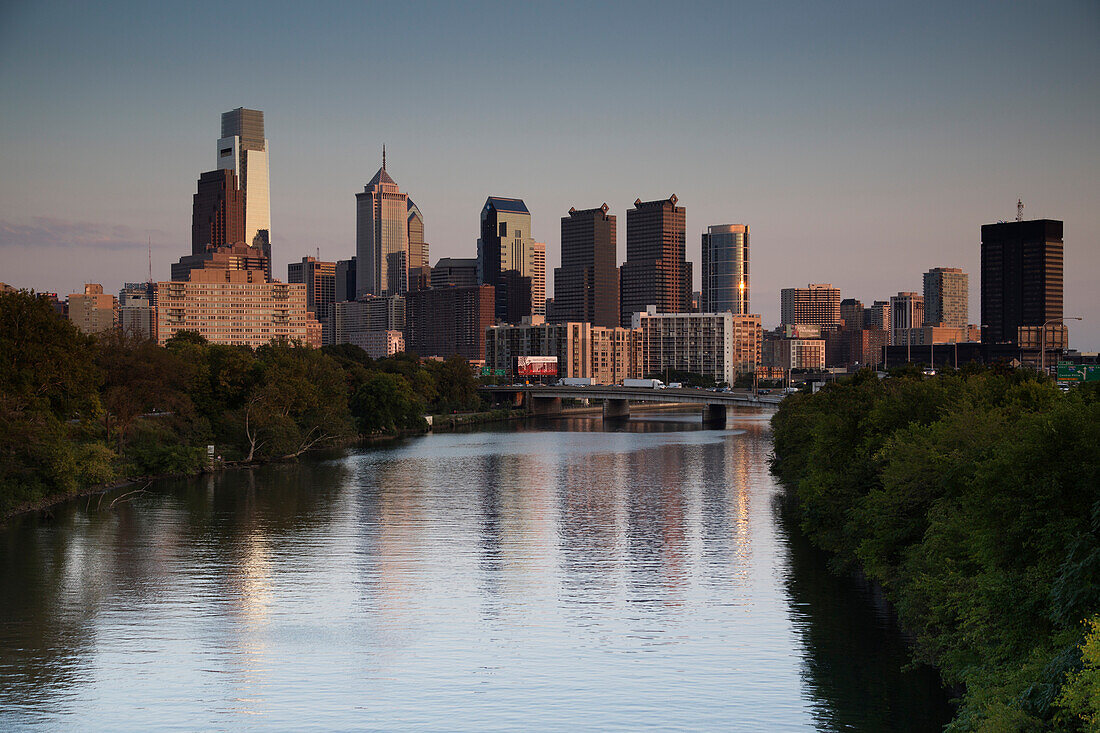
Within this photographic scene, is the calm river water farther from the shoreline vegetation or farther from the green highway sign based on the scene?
the green highway sign

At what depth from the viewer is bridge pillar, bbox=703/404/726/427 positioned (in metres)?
174

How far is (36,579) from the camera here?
48.7 metres

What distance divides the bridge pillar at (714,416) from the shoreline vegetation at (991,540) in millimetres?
123591

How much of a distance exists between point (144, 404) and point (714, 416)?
4366 inches

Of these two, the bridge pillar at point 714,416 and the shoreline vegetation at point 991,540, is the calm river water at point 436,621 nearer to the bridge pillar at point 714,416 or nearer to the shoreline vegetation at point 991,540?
the shoreline vegetation at point 991,540

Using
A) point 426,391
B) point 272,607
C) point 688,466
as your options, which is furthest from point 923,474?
point 426,391

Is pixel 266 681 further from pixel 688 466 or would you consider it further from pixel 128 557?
pixel 688 466

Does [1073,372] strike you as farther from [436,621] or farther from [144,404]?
[144,404]

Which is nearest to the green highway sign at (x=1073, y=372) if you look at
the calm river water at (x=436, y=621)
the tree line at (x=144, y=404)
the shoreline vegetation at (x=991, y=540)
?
the calm river water at (x=436, y=621)

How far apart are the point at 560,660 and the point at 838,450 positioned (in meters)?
21.7

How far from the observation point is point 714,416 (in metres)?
177

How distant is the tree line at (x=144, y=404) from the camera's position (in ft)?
214

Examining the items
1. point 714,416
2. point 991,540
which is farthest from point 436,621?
point 714,416

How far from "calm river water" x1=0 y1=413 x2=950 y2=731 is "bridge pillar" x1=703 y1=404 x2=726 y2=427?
97.5 meters
